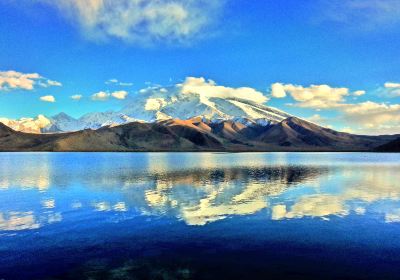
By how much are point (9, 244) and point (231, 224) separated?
18.3m

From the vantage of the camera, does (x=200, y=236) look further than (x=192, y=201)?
No

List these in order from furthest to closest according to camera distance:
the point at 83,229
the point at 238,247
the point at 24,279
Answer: the point at 83,229
the point at 238,247
the point at 24,279

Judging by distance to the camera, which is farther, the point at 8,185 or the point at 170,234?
the point at 8,185

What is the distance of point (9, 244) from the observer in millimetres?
27453

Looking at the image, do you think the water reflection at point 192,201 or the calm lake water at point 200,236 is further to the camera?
the water reflection at point 192,201

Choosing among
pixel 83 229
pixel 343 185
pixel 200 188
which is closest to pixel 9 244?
pixel 83 229

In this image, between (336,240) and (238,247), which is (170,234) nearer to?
(238,247)

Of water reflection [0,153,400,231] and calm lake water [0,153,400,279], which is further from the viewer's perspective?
water reflection [0,153,400,231]

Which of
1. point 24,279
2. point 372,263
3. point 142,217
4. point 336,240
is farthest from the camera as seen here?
point 142,217

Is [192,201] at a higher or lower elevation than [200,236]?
higher

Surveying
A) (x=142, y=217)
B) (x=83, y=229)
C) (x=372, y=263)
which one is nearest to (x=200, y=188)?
(x=142, y=217)

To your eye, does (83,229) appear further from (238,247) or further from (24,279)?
(238,247)

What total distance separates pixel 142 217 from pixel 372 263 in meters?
21.6

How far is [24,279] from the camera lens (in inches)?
816
